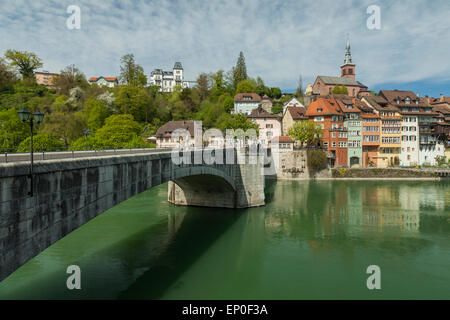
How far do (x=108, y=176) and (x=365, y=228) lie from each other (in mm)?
20137

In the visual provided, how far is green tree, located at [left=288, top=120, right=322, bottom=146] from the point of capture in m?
57.2

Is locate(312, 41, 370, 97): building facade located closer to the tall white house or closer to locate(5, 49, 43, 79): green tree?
the tall white house

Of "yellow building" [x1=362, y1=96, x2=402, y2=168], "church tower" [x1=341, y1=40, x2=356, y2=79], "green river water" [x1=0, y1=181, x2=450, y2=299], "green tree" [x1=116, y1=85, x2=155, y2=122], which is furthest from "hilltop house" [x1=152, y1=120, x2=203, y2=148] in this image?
"church tower" [x1=341, y1=40, x2=356, y2=79]

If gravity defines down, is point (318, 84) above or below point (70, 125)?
above

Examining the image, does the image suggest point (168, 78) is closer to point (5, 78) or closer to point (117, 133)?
point (5, 78)

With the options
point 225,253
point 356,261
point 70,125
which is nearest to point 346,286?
point 356,261

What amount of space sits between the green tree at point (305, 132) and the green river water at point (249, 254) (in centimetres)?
2575

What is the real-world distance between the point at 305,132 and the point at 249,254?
41.5 m

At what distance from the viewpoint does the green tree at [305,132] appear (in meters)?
57.2

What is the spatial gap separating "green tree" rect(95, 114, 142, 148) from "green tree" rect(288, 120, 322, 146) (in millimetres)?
27874

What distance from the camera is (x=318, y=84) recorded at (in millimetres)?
97188

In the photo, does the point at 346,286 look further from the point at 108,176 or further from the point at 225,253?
the point at 108,176

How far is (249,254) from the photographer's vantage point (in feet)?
63.2

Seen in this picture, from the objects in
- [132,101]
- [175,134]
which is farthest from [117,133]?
[132,101]
